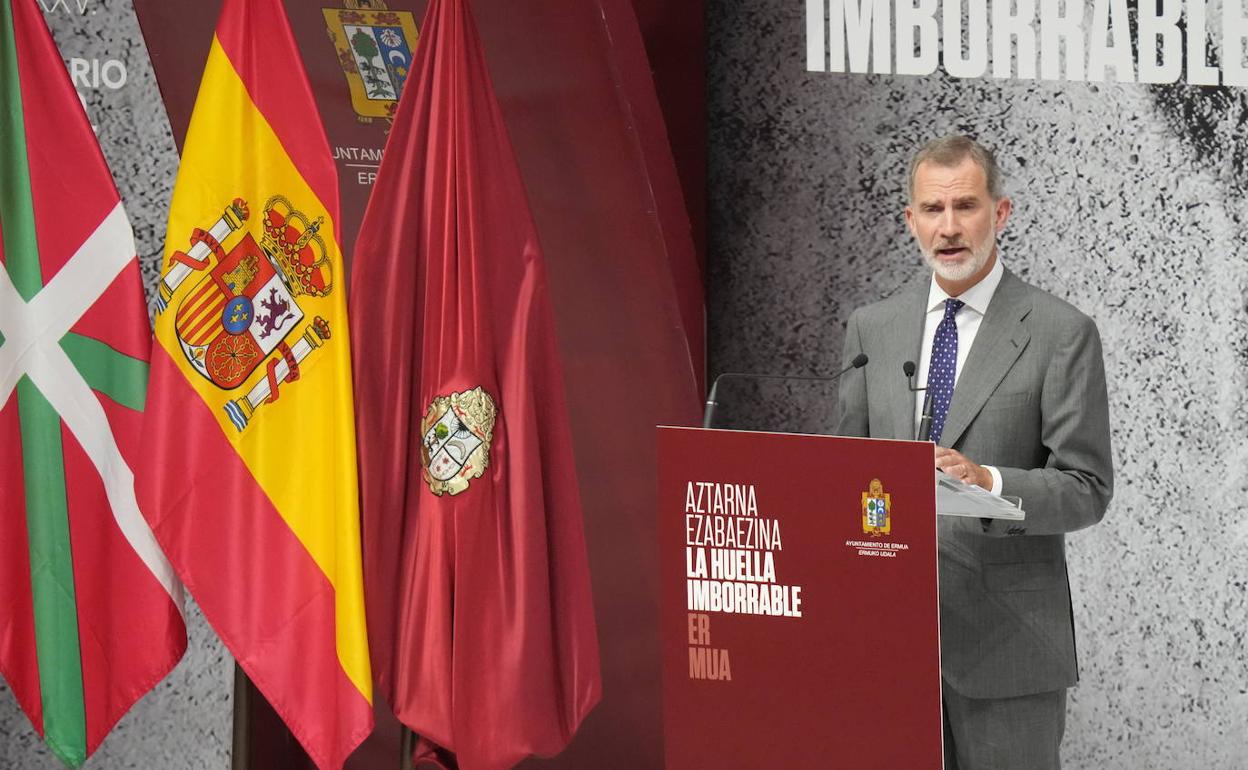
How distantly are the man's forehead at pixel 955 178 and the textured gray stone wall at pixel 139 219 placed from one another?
84.8 inches

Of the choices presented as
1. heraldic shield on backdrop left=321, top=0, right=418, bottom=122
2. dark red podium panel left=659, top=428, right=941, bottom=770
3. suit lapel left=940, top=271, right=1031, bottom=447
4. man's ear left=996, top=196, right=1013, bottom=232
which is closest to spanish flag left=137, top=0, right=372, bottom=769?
heraldic shield on backdrop left=321, top=0, right=418, bottom=122

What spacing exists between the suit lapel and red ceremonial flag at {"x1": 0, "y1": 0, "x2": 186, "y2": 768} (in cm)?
145

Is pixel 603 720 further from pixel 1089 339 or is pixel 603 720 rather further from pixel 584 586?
pixel 1089 339

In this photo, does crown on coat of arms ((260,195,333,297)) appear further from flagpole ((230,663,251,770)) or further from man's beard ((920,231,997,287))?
man's beard ((920,231,997,287))

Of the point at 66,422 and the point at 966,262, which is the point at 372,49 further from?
the point at 966,262

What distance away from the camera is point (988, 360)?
2523 millimetres

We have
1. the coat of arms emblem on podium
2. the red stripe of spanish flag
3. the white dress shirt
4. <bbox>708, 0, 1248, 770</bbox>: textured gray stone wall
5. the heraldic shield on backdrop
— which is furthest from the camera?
<bbox>708, 0, 1248, 770</bbox>: textured gray stone wall

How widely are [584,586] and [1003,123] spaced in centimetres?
176

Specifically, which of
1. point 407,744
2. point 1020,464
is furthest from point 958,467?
point 407,744

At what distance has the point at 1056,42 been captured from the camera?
340cm

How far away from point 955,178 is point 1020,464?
1.85ft

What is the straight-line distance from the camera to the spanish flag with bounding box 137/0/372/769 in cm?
234

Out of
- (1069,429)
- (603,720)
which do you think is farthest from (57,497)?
(1069,429)

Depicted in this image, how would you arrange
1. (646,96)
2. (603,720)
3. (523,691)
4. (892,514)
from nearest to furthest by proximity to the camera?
(892,514), (523,691), (646,96), (603,720)
